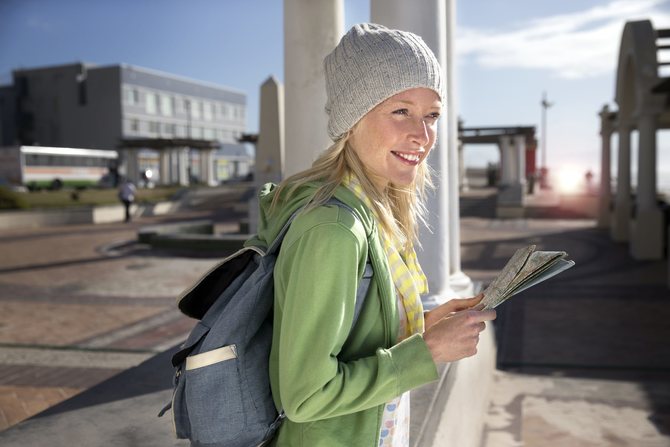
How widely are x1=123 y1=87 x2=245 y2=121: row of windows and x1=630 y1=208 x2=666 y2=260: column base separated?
57659 mm

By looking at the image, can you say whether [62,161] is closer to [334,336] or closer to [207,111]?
[207,111]

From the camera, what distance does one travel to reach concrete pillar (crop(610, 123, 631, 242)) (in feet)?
47.6

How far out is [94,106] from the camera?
6234cm

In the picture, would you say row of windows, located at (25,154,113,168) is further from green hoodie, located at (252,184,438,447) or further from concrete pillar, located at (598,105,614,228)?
green hoodie, located at (252,184,438,447)

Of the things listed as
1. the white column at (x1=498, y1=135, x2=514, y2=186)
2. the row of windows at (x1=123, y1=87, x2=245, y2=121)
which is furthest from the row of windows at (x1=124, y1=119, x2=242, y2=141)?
the white column at (x1=498, y1=135, x2=514, y2=186)

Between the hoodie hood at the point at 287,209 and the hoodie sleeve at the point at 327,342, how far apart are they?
88mm

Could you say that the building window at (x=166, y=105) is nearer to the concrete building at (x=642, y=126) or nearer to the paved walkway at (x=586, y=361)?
the concrete building at (x=642, y=126)

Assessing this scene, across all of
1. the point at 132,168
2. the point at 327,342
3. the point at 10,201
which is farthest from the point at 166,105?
the point at 327,342

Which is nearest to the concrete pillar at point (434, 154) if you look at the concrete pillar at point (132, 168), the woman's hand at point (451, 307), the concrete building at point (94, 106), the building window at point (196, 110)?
the woman's hand at point (451, 307)

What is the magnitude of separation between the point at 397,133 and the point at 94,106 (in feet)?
220

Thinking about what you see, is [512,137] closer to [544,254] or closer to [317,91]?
[317,91]

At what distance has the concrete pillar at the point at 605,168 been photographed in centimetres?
1698

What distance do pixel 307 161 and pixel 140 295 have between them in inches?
218

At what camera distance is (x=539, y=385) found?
5.33 meters
